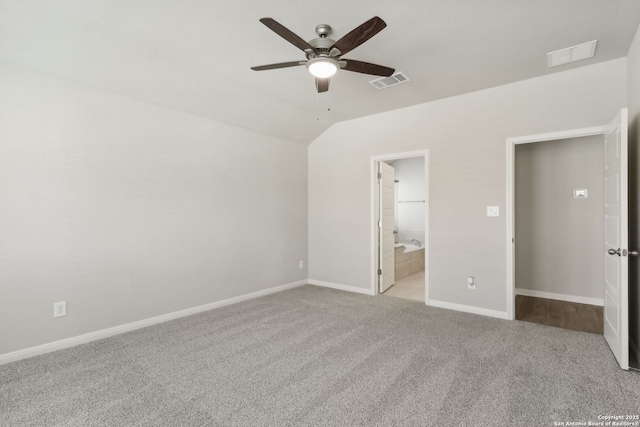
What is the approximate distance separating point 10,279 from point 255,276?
2.64m

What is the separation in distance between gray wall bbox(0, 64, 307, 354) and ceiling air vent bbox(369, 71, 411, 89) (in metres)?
1.99

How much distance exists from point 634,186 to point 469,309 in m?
2.03

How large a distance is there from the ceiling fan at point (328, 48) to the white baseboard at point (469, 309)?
295 cm

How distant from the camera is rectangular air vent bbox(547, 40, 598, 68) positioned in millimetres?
2793

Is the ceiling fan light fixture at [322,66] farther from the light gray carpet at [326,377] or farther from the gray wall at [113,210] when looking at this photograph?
the light gray carpet at [326,377]

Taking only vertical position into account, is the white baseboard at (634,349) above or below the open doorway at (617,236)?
below

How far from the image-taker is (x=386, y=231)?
5.03m

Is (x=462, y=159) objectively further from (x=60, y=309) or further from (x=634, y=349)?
(x=60, y=309)

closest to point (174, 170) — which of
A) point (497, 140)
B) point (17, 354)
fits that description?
point (17, 354)

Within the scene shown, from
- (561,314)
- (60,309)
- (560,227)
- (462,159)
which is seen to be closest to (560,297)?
(561,314)

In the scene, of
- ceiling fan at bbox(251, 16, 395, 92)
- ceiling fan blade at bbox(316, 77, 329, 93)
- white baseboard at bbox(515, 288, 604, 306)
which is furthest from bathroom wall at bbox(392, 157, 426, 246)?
ceiling fan at bbox(251, 16, 395, 92)

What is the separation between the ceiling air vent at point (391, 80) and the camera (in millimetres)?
3367

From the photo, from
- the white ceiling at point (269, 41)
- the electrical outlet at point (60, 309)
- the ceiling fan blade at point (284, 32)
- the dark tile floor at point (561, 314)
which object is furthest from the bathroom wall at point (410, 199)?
the electrical outlet at point (60, 309)

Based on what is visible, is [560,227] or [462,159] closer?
[462,159]
